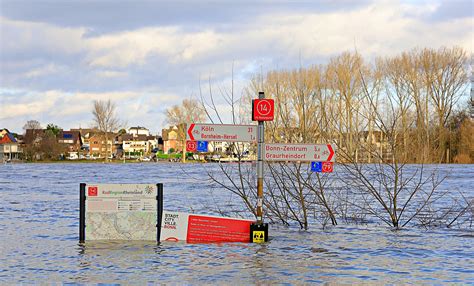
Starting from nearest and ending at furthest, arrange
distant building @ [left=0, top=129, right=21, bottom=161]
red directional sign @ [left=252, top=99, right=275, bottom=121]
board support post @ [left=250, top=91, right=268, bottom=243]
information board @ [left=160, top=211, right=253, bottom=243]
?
red directional sign @ [left=252, top=99, right=275, bottom=121]
board support post @ [left=250, top=91, right=268, bottom=243]
information board @ [left=160, top=211, right=253, bottom=243]
distant building @ [left=0, top=129, right=21, bottom=161]

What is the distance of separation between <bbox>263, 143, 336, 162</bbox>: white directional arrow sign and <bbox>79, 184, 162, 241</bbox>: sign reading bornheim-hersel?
7.68ft

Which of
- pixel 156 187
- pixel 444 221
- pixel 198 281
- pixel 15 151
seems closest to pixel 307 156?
Answer: pixel 156 187

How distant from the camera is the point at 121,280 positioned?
435 inches

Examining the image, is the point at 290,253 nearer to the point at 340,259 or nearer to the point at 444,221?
the point at 340,259

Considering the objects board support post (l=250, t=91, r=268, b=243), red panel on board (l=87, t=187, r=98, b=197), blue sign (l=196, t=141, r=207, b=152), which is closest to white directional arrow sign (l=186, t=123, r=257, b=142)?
blue sign (l=196, t=141, r=207, b=152)

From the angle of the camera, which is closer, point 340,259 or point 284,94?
point 340,259

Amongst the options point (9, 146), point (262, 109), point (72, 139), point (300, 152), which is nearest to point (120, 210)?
point (262, 109)

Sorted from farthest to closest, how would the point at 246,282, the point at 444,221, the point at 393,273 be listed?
the point at 444,221 → the point at 393,273 → the point at 246,282

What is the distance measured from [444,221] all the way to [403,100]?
5152mm

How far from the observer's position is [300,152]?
14.1 m

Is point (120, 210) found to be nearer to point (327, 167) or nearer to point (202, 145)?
point (202, 145)

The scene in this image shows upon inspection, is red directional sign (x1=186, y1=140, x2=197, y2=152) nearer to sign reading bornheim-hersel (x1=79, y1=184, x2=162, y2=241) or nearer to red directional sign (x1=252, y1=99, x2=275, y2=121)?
sign reading bornheim-hersel (x1=79, y1=184, x2=162, y2=241)

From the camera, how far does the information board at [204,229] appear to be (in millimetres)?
14695

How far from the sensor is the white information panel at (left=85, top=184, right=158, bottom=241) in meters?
14.2
